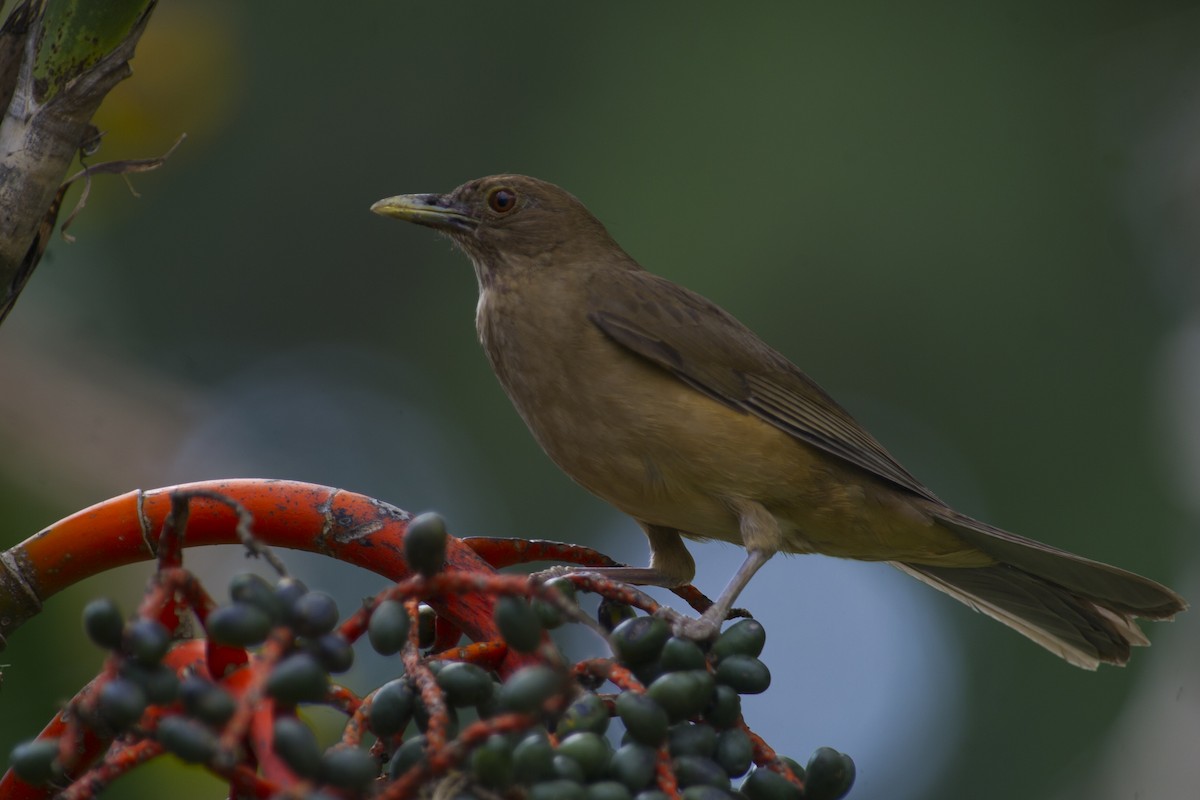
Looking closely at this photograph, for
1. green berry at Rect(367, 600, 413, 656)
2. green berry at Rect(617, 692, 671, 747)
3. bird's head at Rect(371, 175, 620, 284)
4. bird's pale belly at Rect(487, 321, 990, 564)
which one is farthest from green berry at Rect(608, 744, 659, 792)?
bird's head at Rect(371, 175, 620, 284)

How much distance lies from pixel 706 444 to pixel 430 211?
1198 mm

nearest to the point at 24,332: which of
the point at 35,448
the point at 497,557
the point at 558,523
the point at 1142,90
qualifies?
the point at 35,448

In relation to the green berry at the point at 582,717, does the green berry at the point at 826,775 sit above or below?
above

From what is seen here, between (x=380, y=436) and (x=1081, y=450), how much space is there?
4334 millimetres

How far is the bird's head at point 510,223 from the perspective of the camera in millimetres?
4336

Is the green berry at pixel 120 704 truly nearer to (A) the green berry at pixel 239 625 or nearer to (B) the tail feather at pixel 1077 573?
(A) the green berry at pixel 239 625

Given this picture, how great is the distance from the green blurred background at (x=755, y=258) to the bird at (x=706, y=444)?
146 cm

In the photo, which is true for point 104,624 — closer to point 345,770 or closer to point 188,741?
point 188,741

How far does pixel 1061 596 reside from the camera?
3.88 metres

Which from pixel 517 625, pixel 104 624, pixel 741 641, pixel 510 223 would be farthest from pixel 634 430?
pixel 104 624

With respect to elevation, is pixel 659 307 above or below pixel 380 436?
above

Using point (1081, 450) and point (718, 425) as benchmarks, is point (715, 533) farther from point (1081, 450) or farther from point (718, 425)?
point (1081, 450)

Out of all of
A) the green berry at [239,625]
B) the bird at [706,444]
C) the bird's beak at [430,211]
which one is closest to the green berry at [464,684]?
the green berry at [239,625]

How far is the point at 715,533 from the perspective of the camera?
153 inches
